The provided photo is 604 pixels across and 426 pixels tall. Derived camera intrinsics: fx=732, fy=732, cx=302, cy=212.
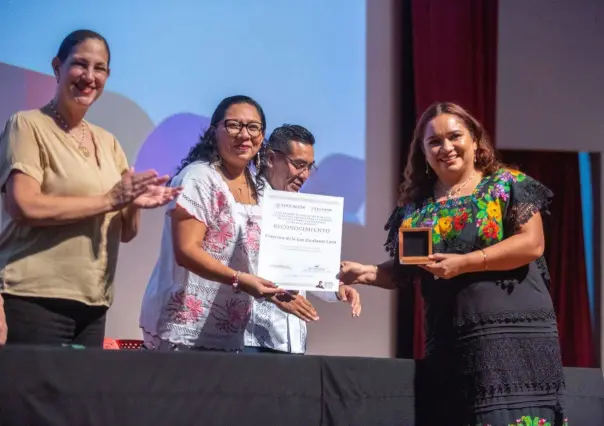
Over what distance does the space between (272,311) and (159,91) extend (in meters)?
1.25

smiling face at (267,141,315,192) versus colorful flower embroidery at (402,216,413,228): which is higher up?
smiling face at (267,141,315,192)

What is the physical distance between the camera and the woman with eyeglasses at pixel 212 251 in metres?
2.11

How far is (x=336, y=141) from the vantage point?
357 cm

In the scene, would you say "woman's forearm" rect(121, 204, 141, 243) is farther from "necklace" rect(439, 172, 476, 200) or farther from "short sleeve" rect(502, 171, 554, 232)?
"short sleeve" rect(502, 171, 554, 232)

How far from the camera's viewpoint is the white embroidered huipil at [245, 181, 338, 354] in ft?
7.52

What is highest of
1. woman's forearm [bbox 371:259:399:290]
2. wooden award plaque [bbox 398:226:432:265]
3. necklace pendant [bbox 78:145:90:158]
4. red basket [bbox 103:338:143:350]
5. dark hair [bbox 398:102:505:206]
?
dark hair [bbox 398:102:505:206]

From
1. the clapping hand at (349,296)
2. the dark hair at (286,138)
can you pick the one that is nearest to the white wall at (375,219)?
the dark hair at (286,138)

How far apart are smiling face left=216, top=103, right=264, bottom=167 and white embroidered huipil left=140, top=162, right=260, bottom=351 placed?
0.27ft

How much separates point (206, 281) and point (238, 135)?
1.53 ft

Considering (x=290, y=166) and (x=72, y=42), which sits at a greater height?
(x=72, y=42)

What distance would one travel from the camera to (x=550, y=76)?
4.14 meters

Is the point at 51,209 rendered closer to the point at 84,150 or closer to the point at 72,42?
the point at 84,150

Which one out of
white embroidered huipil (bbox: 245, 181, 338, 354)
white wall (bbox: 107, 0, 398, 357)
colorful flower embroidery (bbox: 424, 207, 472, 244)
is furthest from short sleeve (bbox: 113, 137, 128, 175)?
white wall (bbox: 107, 0, 398, 357)

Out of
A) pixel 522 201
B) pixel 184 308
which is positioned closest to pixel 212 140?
pixel 184 308
